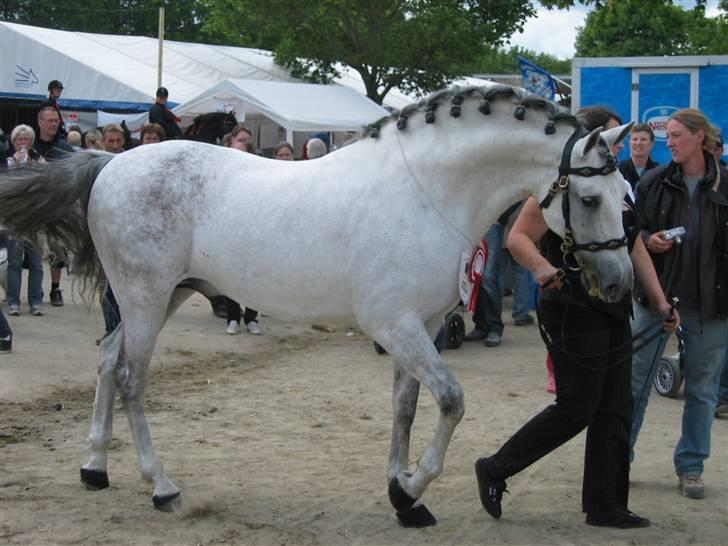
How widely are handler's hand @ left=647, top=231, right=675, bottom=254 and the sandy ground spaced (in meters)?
1.38

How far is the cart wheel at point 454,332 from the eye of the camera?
32.1 feet

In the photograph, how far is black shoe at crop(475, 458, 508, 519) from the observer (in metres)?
4.89

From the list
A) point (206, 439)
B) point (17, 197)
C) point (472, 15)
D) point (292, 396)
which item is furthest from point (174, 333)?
point (472, 15)

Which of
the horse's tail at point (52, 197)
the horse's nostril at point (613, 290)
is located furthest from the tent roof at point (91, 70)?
the horse's nostril at point (613, 290)

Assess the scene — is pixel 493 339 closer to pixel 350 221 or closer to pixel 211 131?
pixel 211 131

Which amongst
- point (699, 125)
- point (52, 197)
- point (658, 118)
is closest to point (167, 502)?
point (52, 197)

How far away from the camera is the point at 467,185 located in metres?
4.69

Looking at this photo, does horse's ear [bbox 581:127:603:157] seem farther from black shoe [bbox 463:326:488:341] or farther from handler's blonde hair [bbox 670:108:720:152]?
black shoe [bbox 463:326:488:341]

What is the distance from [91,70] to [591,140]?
21.6 metres

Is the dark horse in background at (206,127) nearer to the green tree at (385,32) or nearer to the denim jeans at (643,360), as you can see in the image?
the denim jeans at (643,360)

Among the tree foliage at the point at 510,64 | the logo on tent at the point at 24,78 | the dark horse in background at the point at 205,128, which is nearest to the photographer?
the dark horse in background at the point at 205,128

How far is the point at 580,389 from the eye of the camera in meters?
4.62

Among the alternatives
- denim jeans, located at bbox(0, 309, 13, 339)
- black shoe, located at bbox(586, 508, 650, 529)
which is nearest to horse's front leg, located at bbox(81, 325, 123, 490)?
black shoe, located at bbox(586, 508, 650, 529)

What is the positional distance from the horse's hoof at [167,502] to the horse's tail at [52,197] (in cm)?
153
